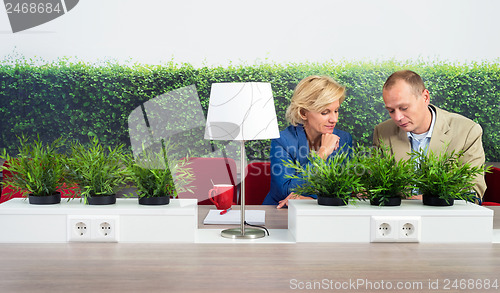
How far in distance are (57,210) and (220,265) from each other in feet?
2.09

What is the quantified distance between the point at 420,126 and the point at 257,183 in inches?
46.9

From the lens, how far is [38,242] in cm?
166

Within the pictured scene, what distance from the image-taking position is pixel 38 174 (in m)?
1.75

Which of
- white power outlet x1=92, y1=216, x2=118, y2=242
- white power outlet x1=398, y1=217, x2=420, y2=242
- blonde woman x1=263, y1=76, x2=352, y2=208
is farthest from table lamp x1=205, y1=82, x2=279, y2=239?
blonde woman x1=263, y1=76, x2=352, y2=208

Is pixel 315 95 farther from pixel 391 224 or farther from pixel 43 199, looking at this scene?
pixel 43 199

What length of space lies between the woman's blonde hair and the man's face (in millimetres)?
342

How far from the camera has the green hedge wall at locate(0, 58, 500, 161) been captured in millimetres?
6395

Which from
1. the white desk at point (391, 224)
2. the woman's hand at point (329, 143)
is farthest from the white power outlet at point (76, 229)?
the woman's hand at point (329, 143)

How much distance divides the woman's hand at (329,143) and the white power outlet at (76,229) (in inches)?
75.3

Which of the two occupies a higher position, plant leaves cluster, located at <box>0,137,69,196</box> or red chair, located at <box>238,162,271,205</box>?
plant leaves cluster, located at <box>0,137,69,196</box>

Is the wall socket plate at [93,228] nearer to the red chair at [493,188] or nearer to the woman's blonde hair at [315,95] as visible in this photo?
the woman's blonde hair at [315,95]

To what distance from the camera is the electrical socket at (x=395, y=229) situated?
5.45ft

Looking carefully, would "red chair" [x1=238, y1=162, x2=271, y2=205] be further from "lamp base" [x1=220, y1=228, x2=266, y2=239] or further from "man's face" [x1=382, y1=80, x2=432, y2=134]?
"lamp base" [x1=220, y1=228, x2=266, y2=239]

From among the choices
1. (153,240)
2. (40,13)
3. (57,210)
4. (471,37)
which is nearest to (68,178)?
(57,210)
